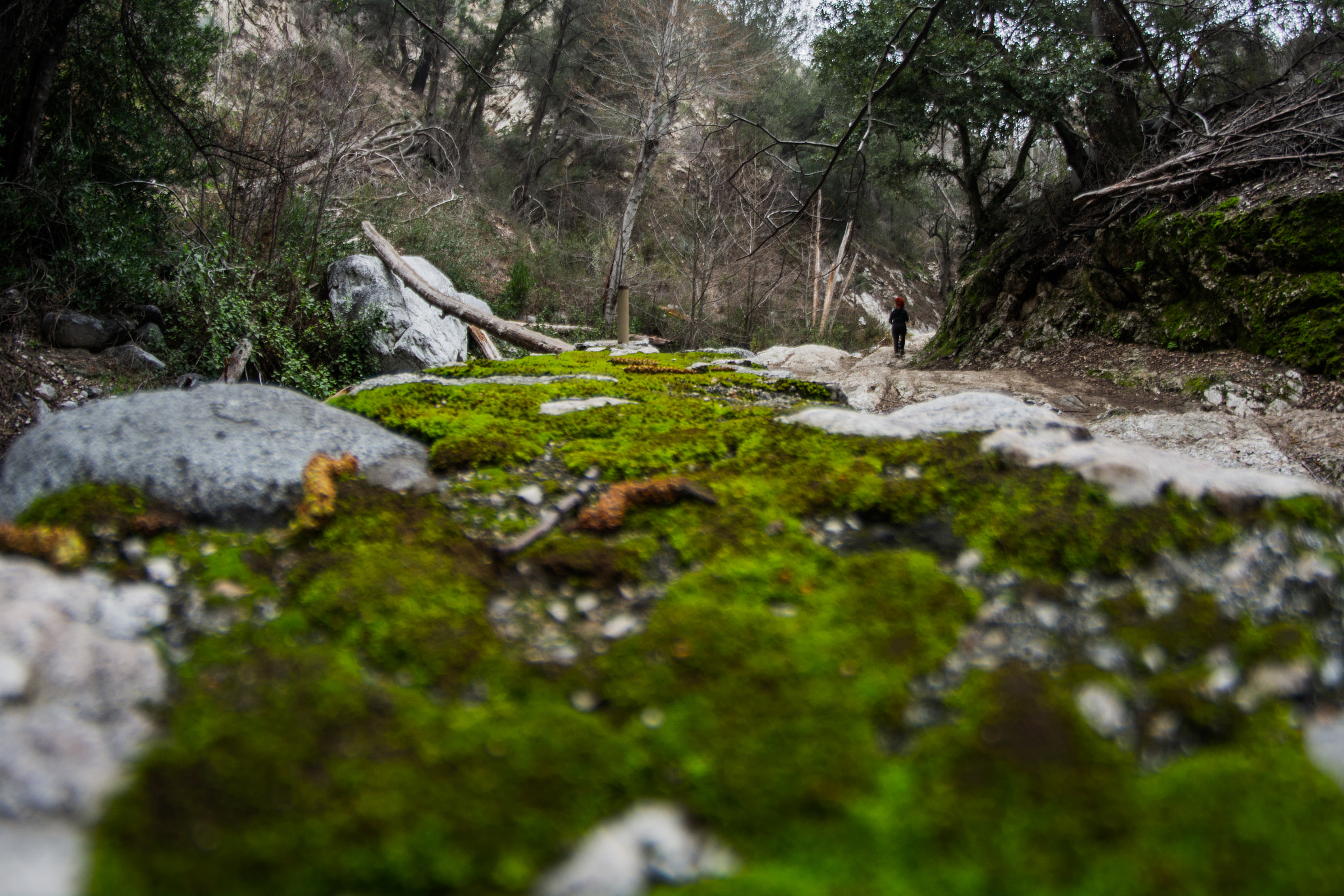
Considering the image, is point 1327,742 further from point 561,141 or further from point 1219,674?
point 561,141

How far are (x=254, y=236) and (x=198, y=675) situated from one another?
7.69 meters

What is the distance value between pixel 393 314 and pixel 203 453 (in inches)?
272

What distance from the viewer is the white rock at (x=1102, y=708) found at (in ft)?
2.67

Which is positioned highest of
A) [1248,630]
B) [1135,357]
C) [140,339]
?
[1135,357]

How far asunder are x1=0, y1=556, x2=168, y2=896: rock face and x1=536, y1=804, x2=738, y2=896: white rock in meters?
0.45

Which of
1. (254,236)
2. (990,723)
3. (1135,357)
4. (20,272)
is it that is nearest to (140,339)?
(20,272)

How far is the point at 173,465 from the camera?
1.32m

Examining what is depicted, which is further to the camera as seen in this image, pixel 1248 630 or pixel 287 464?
pixel 287 464

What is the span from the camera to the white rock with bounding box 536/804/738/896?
0.66m

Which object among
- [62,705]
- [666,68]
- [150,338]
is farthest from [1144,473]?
[666,68]

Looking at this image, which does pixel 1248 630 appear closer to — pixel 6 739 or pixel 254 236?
pixel 6 739

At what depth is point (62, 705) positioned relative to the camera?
771mm

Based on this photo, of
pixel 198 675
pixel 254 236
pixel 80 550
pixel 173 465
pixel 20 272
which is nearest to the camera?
pixel 198 675

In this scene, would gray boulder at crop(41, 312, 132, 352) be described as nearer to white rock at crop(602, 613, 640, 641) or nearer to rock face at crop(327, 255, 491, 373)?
rock face at crop(327, 255, 491, 373)
